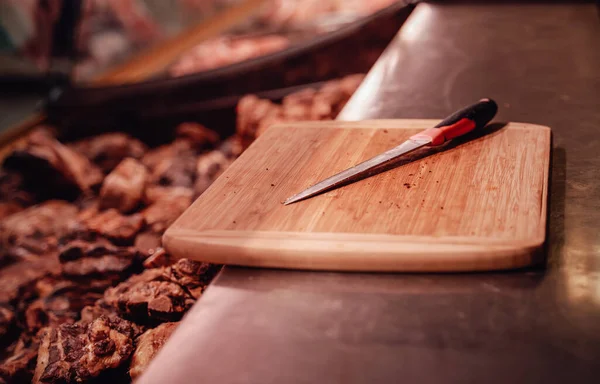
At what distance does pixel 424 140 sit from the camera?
1134 mm

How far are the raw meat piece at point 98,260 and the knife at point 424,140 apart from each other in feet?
2.24

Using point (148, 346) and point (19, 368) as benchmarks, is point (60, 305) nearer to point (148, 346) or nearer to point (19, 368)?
point (19, 368)

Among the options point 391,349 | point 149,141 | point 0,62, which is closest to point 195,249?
point 391,349

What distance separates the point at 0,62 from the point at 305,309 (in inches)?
151

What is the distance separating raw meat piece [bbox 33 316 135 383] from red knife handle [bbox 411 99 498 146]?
0.72 meters

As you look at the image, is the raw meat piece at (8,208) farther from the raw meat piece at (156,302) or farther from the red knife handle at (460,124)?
the red knife handle at (460,124)

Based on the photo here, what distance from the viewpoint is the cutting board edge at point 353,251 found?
32.3 inches

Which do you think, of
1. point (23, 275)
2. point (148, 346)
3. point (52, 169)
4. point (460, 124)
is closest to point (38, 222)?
point (52, 169)

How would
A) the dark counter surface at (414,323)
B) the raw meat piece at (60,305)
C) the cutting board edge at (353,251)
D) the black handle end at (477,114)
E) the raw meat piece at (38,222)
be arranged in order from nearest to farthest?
the dark counter surface at (414,323) < the cutting board edge at (353,251) < the black handle end at (477,114) < the raw meat piece at (60,305) < the raw meat piece at (38,222)

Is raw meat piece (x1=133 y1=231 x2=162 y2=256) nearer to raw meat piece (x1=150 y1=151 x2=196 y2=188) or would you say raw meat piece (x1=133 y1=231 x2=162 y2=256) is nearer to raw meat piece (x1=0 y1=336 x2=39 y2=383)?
raw meat piece (x1=0 y1=336 x2=39 y2=383)

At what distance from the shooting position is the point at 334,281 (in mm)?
855

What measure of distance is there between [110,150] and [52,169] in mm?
300

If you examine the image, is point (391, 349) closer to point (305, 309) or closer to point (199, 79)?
point (305, 309)

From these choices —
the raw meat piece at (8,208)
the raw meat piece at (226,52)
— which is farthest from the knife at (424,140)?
the raw meat piece at (226,52)
